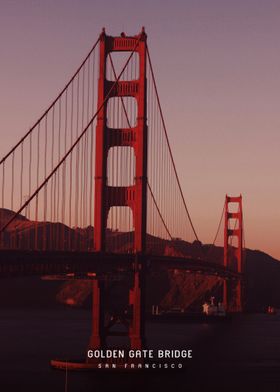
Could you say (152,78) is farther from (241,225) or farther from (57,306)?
(57,306)

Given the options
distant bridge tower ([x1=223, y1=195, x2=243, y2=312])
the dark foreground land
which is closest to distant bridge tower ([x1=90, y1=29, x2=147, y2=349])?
the dark foreground land

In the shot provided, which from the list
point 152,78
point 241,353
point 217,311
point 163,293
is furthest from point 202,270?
point 163,293

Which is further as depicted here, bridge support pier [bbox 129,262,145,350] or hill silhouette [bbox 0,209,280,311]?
hill silhouette [bbox 0,209,280,311]

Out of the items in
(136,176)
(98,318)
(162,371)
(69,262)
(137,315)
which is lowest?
(162,371)

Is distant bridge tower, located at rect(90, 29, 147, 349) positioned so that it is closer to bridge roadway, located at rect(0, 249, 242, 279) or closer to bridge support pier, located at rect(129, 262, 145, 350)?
bridge support pier, located at rect(129, 262, 145, 350)

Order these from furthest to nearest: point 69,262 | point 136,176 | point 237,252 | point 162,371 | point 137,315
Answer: point 237,252
point 136,176
point 162,371
point 137,315
point 69,262

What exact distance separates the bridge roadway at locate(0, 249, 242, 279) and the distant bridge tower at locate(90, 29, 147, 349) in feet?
4.36

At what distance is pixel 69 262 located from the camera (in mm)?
37625

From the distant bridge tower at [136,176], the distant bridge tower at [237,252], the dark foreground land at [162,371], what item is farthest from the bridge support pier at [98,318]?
the distant bridge tower at [237,252]

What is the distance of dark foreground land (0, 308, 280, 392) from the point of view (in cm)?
4275

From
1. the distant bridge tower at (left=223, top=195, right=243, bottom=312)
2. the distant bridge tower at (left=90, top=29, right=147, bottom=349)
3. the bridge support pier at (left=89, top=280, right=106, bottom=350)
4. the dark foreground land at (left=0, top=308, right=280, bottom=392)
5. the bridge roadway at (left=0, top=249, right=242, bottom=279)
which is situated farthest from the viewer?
the distant bridge tower at (left=223, top=195, right=243, bottom=312)

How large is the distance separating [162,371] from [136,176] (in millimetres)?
9159

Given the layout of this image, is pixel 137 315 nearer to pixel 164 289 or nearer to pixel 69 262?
pixel 69 262

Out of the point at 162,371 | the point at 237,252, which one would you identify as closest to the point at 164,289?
the point at 237,252
